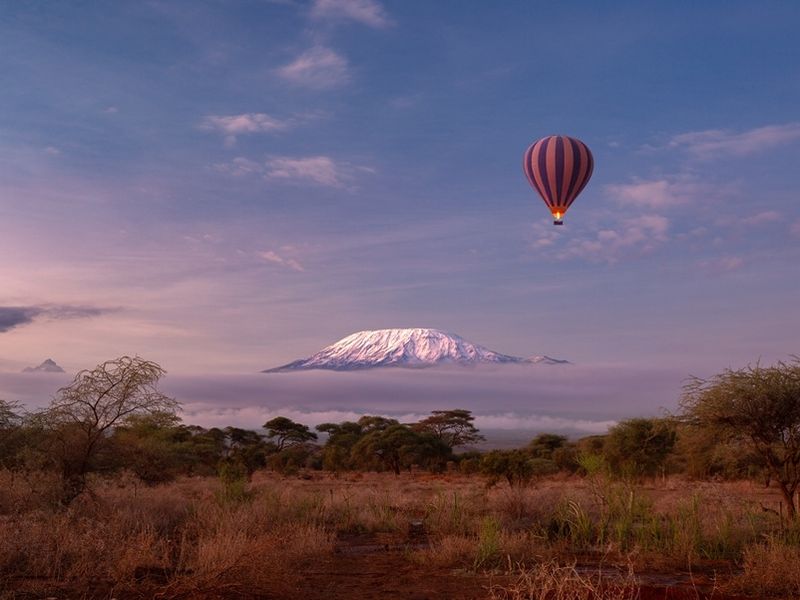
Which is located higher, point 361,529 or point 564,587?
point 564,587

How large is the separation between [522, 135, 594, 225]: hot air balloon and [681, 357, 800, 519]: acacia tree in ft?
52.2

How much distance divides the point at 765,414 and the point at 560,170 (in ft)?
56.4

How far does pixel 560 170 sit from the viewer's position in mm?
30484

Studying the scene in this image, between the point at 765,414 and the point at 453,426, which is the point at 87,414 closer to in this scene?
the point at 765,414

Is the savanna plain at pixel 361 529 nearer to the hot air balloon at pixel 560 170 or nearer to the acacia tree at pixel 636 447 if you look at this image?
the hot air balloon at pixel 560 170

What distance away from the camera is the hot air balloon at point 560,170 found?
3045 cm

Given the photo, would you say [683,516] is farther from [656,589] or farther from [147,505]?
[147,505]

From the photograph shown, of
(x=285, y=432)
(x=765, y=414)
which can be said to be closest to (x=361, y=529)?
(x=765, y=414)

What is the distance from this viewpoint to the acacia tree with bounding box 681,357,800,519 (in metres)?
14.9

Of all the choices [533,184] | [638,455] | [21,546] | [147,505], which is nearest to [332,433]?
[638,455]

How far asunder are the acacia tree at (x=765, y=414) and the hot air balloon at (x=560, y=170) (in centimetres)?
1591

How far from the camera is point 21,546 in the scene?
35.7 ft

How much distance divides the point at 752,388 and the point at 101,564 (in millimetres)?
12155

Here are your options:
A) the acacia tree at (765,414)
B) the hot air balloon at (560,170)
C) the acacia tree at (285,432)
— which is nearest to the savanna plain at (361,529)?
the acacia tree at (765,414)
